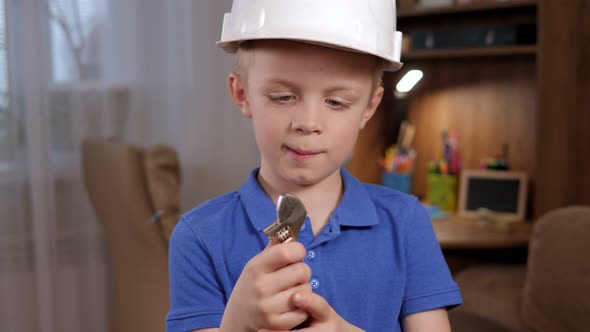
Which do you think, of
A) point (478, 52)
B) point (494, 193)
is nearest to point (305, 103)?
point (478, 52)

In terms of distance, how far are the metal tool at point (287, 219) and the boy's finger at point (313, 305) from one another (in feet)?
0.19

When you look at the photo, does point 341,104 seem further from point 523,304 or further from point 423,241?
point 523,304

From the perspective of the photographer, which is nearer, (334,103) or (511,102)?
(334,103)

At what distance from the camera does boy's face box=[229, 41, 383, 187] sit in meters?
0.72

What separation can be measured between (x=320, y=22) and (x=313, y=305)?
30 cm

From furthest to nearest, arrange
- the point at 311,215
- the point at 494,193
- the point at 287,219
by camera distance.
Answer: the point at 494,193 → the point at 311,215 → the point at 287,219

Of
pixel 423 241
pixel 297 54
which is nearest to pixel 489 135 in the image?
pixel 423 241

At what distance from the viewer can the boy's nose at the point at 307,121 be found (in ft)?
2.34

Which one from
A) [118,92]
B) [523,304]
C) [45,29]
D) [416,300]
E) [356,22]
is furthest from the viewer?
[118,92]

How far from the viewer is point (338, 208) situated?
32.3 inches

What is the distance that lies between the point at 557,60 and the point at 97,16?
140 cm

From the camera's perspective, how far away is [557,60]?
6.47 ft

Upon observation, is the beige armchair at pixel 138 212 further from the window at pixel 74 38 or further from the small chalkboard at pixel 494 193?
the small chalkboard at pixel 494 193

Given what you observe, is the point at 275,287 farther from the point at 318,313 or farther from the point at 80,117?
the point at 80,117
